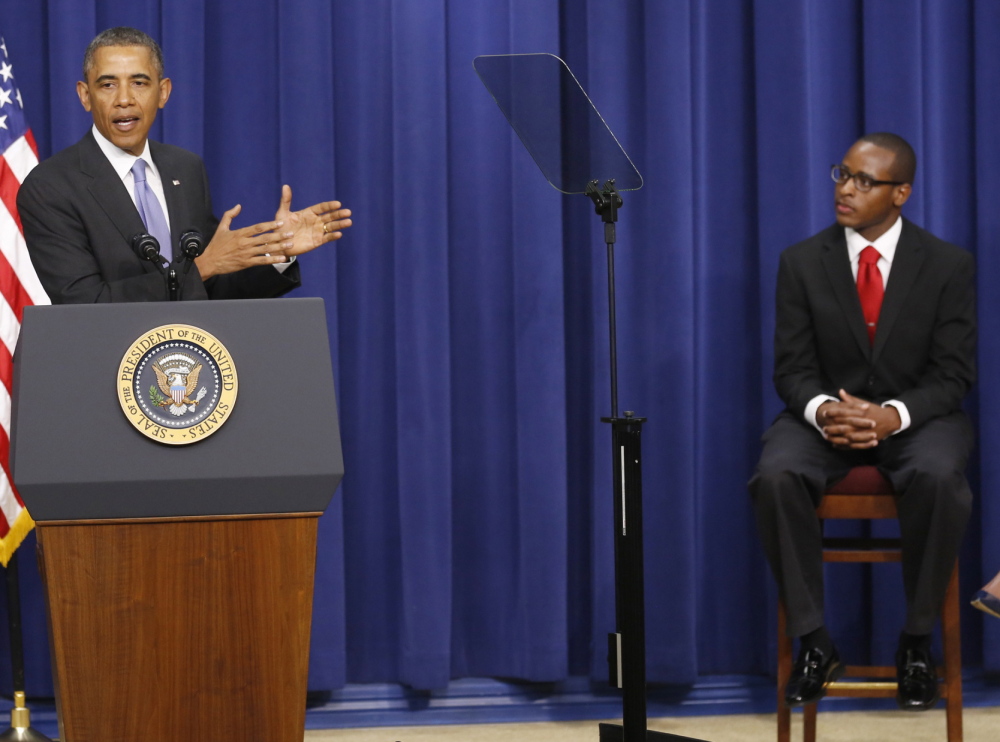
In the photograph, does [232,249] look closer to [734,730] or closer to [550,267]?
[550,267]

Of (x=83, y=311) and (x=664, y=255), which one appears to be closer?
(x=83, y=311)

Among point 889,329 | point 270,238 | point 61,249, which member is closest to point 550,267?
point 889,329

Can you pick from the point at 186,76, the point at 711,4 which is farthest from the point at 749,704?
the point at 186,76

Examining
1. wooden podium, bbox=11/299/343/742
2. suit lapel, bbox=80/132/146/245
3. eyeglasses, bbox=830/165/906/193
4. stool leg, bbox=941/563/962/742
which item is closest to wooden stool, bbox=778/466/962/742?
stool leg, bbox=941/563/962/742

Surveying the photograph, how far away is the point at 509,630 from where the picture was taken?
11.2 ft

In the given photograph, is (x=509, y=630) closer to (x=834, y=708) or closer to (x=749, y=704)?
(x=749, y=704)

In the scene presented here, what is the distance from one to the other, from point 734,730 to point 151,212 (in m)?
2.14

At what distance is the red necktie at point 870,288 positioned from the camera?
10.2 ft

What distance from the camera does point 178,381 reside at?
1.96 m

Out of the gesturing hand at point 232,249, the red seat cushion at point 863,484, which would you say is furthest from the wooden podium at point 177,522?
the red seat cushion at point 863,484

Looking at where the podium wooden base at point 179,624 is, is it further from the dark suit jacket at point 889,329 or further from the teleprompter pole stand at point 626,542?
the dark suit jacket at point 889,329

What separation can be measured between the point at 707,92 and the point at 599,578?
1.55m

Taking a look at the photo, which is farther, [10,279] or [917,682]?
[10,279]

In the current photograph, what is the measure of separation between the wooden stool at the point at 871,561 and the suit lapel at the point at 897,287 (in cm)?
40
